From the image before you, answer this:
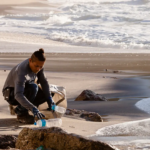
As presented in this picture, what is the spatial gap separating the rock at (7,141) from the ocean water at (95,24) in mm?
27383

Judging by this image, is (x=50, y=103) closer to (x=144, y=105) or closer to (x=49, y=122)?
(x=49, y=122)

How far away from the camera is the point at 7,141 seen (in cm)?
389

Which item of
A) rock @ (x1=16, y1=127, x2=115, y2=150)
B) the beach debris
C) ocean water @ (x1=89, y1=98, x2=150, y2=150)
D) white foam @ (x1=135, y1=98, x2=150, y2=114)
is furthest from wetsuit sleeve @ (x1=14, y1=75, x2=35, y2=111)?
white foam @ (x1=135, y1=98, x2=150, y2=114)

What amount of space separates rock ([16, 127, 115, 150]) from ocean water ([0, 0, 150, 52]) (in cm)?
2775

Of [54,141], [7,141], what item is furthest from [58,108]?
[54,141]

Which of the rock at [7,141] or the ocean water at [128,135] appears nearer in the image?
the rock at [7,141]

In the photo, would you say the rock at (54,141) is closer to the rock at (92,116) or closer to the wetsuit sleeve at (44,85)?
the wetsuit sleeve at (44,85)

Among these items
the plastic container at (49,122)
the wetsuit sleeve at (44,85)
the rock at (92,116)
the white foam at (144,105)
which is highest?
the wetsuit sleeve at (44,85)

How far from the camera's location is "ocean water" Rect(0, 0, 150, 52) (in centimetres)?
3561

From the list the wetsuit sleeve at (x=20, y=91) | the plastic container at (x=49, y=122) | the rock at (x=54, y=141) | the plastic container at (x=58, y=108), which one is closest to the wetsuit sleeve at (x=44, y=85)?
the plastic container at (x=58, y=108)

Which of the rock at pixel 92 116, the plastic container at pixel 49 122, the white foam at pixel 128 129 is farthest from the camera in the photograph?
the rock at pixel 92 116

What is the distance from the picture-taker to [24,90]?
16.0 feet

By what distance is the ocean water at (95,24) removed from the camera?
3561 cm

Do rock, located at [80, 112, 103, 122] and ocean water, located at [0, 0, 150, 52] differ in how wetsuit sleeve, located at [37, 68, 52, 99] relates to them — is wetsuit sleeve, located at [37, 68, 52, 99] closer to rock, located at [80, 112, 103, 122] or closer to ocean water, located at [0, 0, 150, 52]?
rock, located at [80, 112, 103, 122]
